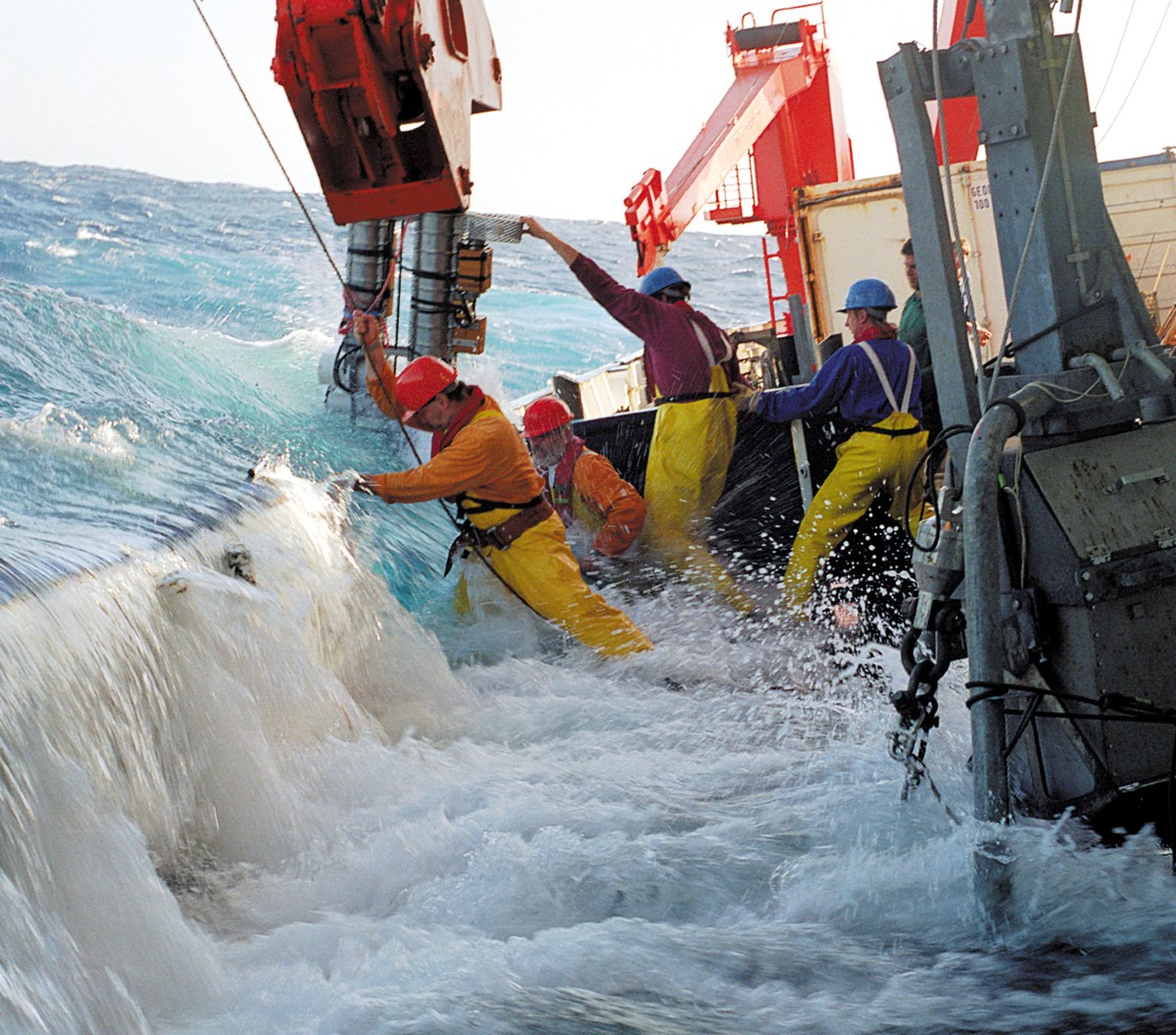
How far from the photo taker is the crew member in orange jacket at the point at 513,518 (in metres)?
5.97

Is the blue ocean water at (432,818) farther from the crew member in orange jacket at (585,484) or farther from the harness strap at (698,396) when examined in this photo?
the harness strap at (698,396)

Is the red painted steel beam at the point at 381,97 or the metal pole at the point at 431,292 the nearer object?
the red painted steel beam at the point at 381,97

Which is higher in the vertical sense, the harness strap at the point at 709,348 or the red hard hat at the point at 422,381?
the harness strap at the point at 709,348

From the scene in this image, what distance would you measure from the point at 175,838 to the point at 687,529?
3.85 metres

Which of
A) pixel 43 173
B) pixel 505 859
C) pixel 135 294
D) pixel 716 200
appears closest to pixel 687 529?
pixel 505 859

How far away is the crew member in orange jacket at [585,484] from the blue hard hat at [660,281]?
2.63 ft

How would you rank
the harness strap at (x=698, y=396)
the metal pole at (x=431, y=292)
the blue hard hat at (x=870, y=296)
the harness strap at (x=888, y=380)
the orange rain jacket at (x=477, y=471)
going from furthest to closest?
1. the metal pole at (x=431, y=292)
2. the harness strap at (x=698, y=396)
3. the blue hard hat at (x=870, y=296)
4. the harness strap at (x=888, y=380)
5. the orange rain jacket at (x=477, y=471)

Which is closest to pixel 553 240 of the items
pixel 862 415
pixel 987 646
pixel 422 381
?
pixel 422 381

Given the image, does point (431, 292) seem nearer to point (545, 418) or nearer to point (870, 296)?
point (545, 418)

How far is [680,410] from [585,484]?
2.11 ft

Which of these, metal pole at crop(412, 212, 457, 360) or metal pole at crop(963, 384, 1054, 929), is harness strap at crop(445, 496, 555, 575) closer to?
metal pole at crop(412, 212, 457, 360)

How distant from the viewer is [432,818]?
417 cm

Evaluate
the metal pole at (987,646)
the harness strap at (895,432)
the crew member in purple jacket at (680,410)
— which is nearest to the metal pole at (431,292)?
the crew member in purple jacket at (680,410)

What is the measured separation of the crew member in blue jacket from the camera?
244 inches
